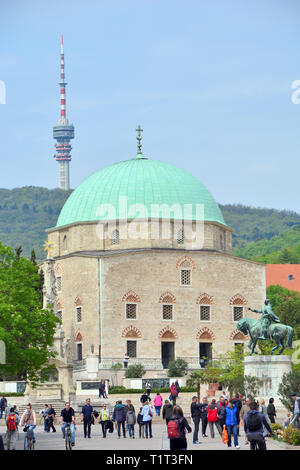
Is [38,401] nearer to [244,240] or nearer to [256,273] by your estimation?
[256,273]

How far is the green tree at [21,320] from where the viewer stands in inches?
1639

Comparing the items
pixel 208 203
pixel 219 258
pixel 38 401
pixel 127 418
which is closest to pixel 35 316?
pixel 38 401

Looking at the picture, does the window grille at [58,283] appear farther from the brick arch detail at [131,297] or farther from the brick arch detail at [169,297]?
the brick arch detail at [169,297]

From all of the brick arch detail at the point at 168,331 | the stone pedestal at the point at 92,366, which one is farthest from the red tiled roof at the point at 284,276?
the stone pedestal at the point at 92,366

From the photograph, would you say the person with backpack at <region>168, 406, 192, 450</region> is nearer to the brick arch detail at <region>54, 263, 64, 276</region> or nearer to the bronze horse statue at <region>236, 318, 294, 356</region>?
the bronze horse statue at <region>236, 318, 294, 356</region>

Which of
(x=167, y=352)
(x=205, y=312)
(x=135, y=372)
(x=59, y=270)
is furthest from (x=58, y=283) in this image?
(x=135, y=372)

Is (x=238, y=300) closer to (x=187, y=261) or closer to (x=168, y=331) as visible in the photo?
(x=187, y=261)

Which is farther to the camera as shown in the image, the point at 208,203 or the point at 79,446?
the point at 208,203

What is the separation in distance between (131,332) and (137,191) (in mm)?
10742

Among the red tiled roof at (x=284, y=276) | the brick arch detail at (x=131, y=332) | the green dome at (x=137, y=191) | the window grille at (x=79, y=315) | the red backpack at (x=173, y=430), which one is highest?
the green dome at (x=137, y=191)

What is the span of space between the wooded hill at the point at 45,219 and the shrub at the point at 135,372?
3575 inches

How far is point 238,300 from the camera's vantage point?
217 feet

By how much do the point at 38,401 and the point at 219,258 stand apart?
22025 mm

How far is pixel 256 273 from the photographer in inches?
2645
